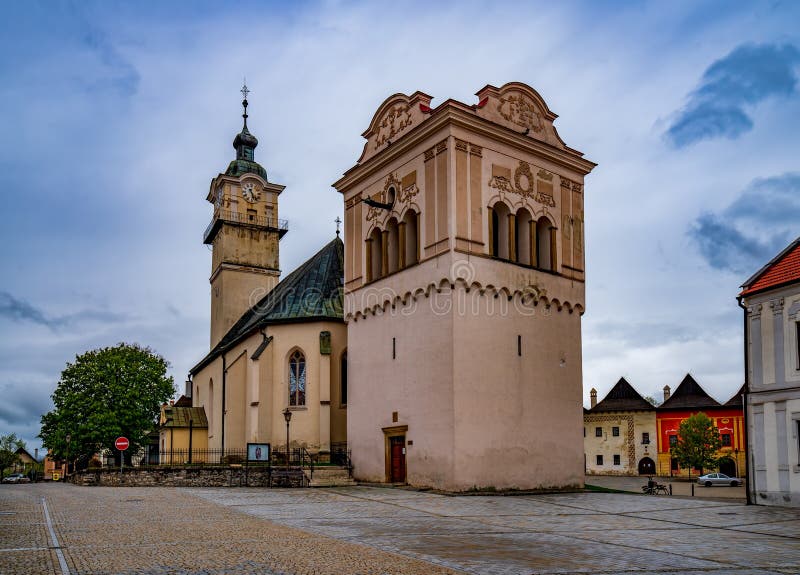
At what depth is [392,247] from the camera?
31.4m

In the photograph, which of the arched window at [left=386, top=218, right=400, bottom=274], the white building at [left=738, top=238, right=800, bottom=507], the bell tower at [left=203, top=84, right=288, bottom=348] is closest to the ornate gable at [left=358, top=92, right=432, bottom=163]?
the arched window at [left=386, top=218, right=400, bottom=274]

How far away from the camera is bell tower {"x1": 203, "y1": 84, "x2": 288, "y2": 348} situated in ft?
A: 177

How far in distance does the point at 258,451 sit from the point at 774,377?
18.3 m

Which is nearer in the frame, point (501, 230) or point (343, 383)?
point (501, 230)

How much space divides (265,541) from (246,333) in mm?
27748

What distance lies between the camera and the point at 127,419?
173ft

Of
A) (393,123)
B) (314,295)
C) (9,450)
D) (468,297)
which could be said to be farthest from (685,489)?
(9,450)

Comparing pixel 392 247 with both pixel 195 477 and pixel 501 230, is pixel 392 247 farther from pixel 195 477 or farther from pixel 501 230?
pixel 195 477

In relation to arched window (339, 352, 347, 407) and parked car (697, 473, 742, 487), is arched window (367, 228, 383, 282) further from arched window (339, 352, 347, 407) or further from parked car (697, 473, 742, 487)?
parked car (697, 473, 742, 487)

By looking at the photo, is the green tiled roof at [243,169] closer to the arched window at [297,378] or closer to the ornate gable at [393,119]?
the arched window at [297,378]

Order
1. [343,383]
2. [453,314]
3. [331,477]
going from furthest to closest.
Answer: [343,383]
[331,477]
[453,314]

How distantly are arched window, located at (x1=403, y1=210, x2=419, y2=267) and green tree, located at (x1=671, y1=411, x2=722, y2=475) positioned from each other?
37417 mm

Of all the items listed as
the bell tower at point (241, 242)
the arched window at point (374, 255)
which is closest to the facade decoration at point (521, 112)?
the arched window at point (374, 255)

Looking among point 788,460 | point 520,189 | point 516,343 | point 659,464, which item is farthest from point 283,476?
point 659,464
